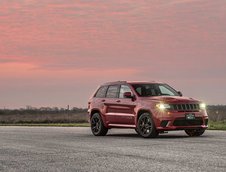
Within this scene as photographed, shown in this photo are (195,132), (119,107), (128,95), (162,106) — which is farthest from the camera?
(119,107)

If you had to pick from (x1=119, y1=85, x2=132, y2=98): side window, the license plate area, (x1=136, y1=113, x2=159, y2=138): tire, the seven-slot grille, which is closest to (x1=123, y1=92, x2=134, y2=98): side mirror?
(x1=119, y1=85, x2=132, y2=98): side window

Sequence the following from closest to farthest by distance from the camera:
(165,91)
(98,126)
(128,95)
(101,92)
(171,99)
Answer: (171,99) < (128,95) < (165,91) < (98,126) < (101,92)

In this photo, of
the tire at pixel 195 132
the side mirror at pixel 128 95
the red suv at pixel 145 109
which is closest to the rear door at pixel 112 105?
the red suv at pixel 145 109

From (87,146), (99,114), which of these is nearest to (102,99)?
(99,114)

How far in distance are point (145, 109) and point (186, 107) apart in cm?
132

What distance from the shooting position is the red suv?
1797 cm

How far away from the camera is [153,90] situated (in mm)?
19359

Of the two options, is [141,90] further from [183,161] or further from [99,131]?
[183,161]

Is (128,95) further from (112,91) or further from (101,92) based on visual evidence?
(101,92)

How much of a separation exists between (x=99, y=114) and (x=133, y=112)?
185cm

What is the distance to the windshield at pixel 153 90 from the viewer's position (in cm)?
1912

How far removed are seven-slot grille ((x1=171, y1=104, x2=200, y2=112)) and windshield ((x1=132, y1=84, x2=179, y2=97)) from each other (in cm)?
123

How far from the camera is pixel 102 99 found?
20.1 m

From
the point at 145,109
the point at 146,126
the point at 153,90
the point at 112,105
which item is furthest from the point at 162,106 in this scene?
the point at 112,105
